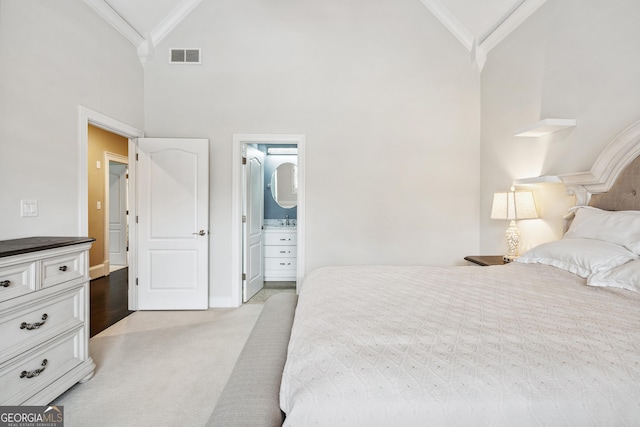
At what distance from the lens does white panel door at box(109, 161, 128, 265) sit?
6.11 metres

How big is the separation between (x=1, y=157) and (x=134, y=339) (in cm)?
174

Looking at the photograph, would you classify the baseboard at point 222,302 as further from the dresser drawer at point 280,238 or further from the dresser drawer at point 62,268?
the dresser drawer at point 62,268

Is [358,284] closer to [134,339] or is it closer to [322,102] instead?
[134,339]

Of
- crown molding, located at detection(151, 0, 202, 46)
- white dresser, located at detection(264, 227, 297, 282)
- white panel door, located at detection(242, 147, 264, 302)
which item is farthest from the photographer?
white dresser, located at detection(264, 227, 297, 282)

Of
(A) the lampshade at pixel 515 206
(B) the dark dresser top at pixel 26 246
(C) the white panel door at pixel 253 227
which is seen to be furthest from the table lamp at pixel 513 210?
(B) the dark dresser top at pixel 26 246

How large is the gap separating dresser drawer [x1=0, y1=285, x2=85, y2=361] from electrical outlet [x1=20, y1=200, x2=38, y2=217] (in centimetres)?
67

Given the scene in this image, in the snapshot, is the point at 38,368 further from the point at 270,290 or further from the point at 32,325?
the point at 270,290

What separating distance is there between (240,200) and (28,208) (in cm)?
190

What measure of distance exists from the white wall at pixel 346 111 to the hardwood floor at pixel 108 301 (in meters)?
1.08

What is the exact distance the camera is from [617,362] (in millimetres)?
925

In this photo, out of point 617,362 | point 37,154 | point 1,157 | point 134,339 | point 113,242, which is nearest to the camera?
point 617,362

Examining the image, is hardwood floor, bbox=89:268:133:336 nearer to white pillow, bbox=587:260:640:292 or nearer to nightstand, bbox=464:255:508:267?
nightstand, bbox=464:255:508:267

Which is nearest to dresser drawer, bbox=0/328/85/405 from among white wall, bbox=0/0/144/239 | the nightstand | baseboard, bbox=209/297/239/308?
white wall, bbox=0/0/144/239

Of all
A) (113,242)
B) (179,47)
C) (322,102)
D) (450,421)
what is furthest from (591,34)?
(113,242)
